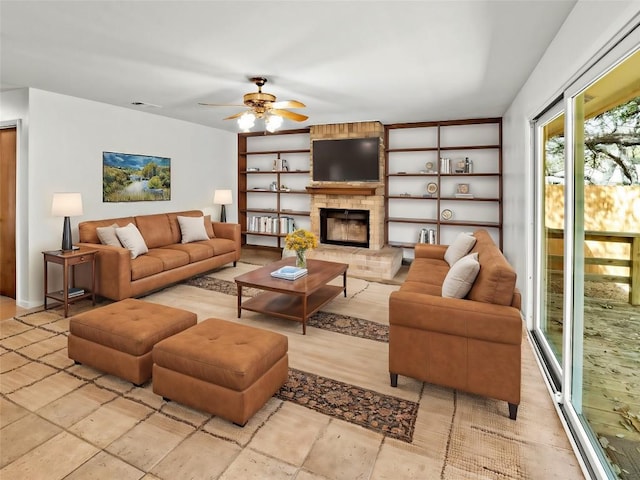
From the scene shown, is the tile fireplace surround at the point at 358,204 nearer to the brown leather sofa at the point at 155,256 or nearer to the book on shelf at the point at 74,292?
the brown leather sofa at the point at 155,256

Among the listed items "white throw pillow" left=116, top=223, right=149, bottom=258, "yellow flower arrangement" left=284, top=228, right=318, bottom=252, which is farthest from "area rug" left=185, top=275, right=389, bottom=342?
"white throw pillow" left=116, top=223, right=149, bottom=258

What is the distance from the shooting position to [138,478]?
5.75 ft

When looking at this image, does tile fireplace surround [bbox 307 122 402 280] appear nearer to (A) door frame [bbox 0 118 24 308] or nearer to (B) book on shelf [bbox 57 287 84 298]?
(B) book on shelf [bbox 57 287 84 298]

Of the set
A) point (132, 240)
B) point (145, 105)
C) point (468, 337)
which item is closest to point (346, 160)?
point (145, 105)

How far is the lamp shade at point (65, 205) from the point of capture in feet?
13.5

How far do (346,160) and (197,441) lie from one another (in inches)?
201

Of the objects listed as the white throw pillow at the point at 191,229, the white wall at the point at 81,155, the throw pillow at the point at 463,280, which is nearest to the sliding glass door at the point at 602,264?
the throw pillow at the point at 463,280

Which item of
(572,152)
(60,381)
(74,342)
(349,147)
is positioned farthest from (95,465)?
(349,147)

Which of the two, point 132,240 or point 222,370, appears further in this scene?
point 132,240

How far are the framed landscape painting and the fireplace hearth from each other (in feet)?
9.06

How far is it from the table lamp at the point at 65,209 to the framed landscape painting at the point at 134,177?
874 millimetres

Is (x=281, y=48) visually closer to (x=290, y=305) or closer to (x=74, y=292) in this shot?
(x=290, y=305)

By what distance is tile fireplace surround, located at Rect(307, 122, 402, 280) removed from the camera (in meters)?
5.85

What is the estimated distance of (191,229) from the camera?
5.73 m
